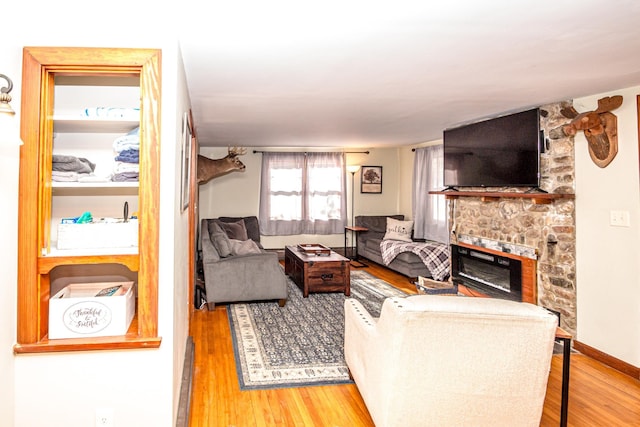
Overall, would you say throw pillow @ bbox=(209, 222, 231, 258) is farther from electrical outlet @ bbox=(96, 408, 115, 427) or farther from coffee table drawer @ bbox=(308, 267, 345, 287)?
electrical outlet @ bbox=(96, 408, 115, 427)

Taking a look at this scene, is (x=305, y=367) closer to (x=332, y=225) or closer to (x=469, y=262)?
(x=469, y=262)

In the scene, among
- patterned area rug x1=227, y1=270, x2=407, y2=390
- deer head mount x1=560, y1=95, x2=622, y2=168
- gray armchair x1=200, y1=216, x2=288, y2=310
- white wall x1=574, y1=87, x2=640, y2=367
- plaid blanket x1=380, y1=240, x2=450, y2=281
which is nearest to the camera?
patterned area rug x1=227, y1=270, x2=407, y2=390

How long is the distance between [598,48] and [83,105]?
276 cm

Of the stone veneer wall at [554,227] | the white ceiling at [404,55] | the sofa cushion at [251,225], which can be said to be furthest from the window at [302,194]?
the stone veneer wall at [554,227]

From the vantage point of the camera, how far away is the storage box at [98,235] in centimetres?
204

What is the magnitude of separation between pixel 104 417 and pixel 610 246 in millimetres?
3674

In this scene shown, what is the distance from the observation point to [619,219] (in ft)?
11.3

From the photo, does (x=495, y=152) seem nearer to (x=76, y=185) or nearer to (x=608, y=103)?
(x=608, y=103)

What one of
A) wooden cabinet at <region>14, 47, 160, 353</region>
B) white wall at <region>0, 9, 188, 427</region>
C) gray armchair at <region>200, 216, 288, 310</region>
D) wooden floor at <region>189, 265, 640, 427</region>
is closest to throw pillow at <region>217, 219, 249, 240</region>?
gray armchair at <region>200, 216, 288, 310</region>

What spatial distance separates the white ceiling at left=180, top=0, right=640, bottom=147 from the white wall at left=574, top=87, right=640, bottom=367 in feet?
1.52

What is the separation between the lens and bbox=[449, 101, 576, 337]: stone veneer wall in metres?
3.93

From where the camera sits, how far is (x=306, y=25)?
210 centimetres

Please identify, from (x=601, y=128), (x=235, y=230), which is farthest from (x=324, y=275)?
(x=601, y=128)

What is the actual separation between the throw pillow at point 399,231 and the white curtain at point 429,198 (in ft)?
0.51
